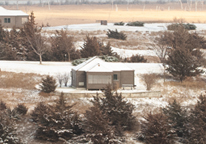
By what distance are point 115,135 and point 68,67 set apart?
644 inches

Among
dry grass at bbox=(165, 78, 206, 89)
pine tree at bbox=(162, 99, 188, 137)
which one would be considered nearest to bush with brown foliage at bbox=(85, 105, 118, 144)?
pine tree at bbox=(162, 99, 188, 137)

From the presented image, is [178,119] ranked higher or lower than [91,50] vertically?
lower

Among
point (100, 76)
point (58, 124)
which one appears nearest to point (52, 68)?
point (100, 76)

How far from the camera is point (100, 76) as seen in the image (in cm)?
3122

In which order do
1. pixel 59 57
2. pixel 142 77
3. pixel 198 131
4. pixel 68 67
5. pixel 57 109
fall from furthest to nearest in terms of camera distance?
pixel 59 57, pixel 68 67, pixel 142 77, pixel 57 109, pixel 198 131

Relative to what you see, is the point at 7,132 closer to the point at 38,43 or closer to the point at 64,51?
the point at 38,43

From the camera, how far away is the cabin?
102ft

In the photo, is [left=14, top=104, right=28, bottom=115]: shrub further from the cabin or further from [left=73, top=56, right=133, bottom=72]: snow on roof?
[left=73, top=56, right=133, bottom=72]: snow on roof

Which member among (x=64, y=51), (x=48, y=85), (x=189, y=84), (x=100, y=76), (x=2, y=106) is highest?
(x=64, y=51)

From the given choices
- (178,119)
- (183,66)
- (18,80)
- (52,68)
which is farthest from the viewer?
(52,68)

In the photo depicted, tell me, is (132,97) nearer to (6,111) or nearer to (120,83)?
(120,83)

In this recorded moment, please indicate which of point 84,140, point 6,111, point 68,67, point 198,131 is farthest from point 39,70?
point 198,131

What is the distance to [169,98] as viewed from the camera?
31.0 m

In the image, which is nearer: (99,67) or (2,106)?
(2,106)
